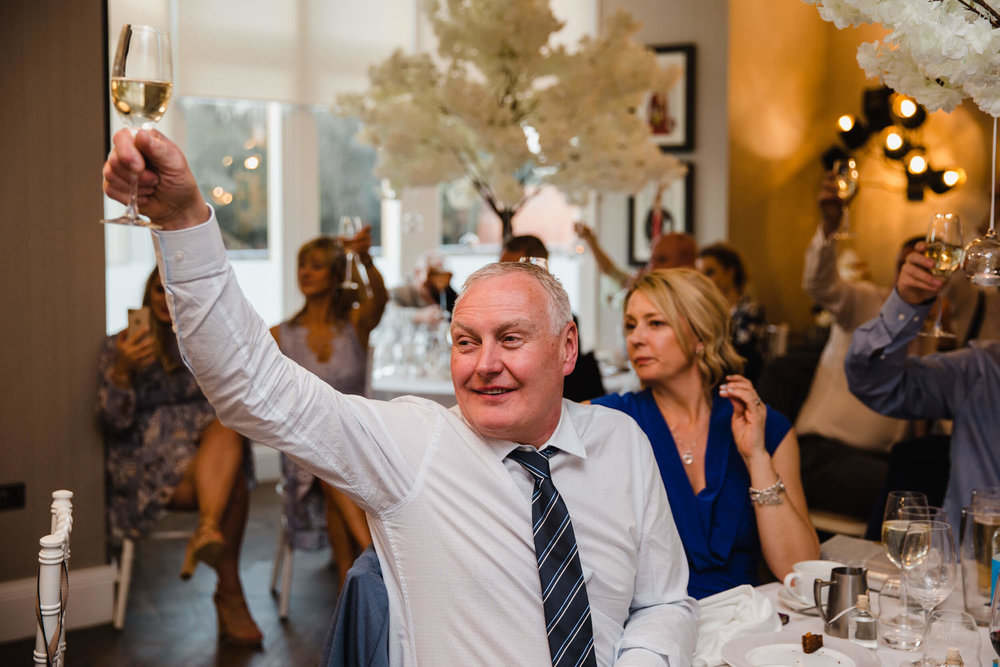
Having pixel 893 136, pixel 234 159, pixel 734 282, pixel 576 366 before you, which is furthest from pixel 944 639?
pixel 893 136

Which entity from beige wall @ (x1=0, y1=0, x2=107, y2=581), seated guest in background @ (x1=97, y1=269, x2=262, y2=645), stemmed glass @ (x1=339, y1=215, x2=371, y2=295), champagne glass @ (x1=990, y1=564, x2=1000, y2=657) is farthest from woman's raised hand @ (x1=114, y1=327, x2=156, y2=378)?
champagne glass @ (x1=990, y1=564, x2=1000, y2=657)

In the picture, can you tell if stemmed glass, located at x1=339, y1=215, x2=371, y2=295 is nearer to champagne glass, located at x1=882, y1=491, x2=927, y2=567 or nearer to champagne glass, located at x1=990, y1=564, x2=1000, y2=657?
champagne glass, located at x1=882, y1=491, x2=927, y2=567

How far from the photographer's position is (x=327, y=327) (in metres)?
4.21

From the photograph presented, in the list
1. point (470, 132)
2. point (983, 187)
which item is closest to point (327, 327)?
point (470, 132)

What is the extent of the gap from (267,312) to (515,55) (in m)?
3.23

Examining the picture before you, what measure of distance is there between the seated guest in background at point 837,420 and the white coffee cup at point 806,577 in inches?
78.1

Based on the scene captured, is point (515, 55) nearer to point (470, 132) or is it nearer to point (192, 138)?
point (470, 132)

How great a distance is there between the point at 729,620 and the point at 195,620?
2759 millimetres

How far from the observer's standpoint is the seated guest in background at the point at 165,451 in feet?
12.4

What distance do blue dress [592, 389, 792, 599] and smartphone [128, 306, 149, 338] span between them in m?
2.09

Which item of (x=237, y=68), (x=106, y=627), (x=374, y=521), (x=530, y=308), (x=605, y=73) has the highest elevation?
(x=237, y=68)

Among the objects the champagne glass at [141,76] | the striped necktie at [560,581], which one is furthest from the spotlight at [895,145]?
the champagne glass at [141,76]

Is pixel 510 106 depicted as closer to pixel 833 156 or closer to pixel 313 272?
pixel 313 272

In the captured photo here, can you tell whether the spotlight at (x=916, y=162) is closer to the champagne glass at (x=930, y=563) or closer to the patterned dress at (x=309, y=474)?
the patterned dress at (x=309, y=474)
